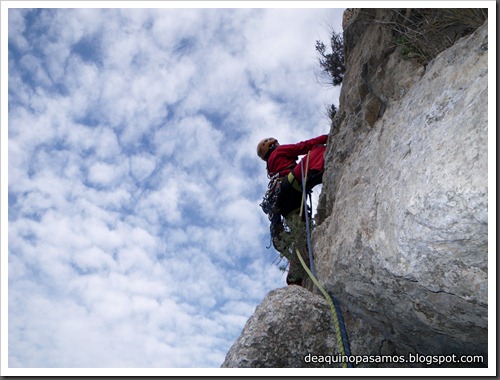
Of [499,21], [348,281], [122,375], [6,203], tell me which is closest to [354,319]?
[348,281]

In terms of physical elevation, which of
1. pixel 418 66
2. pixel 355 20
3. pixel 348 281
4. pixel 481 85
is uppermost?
pixel 355 20

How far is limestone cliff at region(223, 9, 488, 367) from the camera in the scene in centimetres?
275

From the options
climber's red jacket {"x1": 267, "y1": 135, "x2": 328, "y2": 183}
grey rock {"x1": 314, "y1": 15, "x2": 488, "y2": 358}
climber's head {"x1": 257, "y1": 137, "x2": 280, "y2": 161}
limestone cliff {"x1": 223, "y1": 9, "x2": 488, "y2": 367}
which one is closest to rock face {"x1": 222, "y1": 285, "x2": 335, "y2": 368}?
limestone cliff {"x1": 223, "y1": 9, "x2": 488, "y2": 367}

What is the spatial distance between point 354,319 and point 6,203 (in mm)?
3278

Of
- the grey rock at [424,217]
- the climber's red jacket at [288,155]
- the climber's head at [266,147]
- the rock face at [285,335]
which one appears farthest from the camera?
the climber's head at [266,147]

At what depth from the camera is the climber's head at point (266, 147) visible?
7.99m

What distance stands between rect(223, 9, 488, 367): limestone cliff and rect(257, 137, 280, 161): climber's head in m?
2.71

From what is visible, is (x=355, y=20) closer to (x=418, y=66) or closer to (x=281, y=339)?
(x=418, y=66)

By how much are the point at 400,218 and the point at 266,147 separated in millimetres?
4966

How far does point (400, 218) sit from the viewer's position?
3.17 m

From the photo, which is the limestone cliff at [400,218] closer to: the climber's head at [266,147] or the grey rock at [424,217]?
the grey rock at [424,217]

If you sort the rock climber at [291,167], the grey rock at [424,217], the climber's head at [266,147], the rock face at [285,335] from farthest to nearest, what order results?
1. the climber's head at [266,147]
2. the rock climber at [291,167]
3. the rock face at [285,335]
4. the grey rock at [424,217]

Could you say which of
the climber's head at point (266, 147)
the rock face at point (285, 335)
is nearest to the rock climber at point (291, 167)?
the climber's head at point (266, 147)

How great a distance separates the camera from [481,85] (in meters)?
2.79
